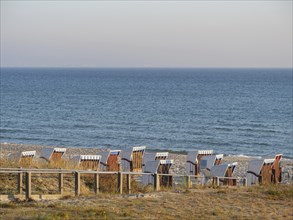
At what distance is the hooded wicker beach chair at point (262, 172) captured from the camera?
19.7 metres

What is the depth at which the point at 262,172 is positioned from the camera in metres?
19.9

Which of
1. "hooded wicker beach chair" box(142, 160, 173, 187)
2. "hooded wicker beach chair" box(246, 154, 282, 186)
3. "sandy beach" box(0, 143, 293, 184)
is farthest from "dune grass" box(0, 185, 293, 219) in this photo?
"sandy beach" box(0, 143, 293, 184)

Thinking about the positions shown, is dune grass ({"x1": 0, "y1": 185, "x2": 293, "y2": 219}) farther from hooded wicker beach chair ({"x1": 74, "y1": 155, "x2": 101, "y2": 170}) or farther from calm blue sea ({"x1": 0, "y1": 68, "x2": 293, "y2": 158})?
calm blue sea ({"x1": 0, "y1": 68, "x2": 293, "y2": 158})

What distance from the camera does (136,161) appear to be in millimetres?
21375

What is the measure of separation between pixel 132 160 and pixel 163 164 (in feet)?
7.67

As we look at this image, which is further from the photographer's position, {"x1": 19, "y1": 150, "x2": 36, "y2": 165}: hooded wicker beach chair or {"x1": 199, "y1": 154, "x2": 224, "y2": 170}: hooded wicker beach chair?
{"x1": 199, "y1": 154, "x2": 224, "y2": 170}: hooded wicker beach chair

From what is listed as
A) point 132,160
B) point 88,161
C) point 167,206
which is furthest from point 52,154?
point 167,206

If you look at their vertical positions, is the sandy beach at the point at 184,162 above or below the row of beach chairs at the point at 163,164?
below

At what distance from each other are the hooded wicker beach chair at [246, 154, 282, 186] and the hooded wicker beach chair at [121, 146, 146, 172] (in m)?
3.64

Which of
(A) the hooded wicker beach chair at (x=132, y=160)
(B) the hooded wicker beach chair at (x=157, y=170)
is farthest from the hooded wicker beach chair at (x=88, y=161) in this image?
(B) the hooded wicker beach chair at (x=157, y=170)

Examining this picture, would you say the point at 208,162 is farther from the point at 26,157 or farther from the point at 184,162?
the point at 184,162

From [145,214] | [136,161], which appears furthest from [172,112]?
[145,214]

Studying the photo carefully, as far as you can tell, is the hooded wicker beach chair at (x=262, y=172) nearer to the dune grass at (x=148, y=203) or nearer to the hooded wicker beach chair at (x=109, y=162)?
the dune grass at (x=148, y=203)

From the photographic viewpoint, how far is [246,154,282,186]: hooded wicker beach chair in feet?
64.6
